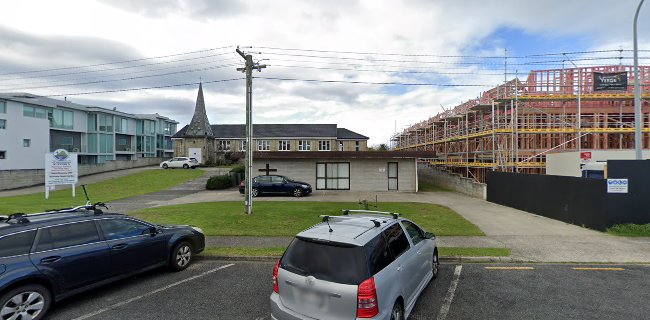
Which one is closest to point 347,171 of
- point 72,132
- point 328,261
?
point 328,261

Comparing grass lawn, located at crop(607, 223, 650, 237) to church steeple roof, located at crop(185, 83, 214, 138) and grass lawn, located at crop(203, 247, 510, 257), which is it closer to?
grass lawn, located at crop(203, 247, 510, 257)

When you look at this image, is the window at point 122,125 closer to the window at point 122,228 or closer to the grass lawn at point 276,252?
the grass lawn at point 276,252

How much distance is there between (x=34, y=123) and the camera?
1380 inches

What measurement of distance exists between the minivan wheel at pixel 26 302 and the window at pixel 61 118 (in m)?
47.9

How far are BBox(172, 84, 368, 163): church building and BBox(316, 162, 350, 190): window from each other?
2047cm

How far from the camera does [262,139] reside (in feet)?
153

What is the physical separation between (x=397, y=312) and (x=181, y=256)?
16.6 feet

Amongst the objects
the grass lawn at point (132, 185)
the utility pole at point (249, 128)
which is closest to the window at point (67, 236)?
the utility pole at point (249, 128)

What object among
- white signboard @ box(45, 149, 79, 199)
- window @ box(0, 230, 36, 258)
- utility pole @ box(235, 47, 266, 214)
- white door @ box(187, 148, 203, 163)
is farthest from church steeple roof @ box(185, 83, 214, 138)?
window @ box(0, 230, 36, 258)

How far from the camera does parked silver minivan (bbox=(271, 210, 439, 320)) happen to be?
3.47 m

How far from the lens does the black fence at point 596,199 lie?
1002cm

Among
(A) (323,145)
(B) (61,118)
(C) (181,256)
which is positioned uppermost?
→ (B) (61,118)

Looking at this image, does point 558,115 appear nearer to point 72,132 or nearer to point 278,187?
point 278,187

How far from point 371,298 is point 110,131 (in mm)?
57615
